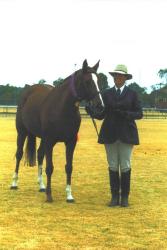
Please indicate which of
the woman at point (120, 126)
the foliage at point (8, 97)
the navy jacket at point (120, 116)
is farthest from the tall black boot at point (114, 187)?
the foliage at point (8, 97)

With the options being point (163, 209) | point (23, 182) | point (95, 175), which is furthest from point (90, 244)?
point (95, 175)

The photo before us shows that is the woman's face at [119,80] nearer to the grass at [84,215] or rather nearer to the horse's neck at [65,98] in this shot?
the horse's neck at [65,98]

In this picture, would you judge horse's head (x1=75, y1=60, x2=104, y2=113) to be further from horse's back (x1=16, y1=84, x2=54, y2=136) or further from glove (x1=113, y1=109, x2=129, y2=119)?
horse's back (x1=16, y1=84, x2=54, y2=136)

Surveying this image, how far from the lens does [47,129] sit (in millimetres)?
8789

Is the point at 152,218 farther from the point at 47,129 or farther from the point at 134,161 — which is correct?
the point at 134,161

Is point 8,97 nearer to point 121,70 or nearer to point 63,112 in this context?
point 63,112

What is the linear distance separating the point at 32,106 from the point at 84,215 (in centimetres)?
300

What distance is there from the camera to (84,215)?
24.9ft

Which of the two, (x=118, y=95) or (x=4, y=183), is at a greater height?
(x=118, y=95)

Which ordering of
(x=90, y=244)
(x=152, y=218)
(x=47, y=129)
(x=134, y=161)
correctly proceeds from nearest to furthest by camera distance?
(x=90, y=244) < (x=152, y=218) < (x=47, y=129) < (x=134, y=161)

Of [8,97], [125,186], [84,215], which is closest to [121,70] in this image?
[125,186]

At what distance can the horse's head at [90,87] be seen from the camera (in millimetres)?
7809

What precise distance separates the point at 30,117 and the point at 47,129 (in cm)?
108

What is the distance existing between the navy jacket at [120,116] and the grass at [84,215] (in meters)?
1.13
